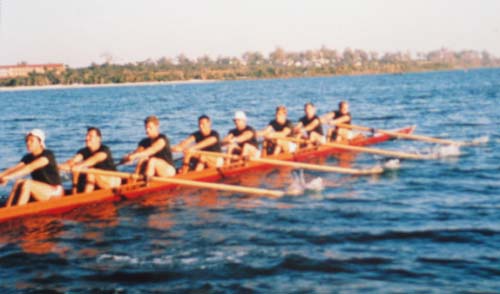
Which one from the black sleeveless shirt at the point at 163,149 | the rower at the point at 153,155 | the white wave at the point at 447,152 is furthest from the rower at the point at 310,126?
the rower at the point at 153,155

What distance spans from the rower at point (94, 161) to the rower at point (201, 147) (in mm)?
2100

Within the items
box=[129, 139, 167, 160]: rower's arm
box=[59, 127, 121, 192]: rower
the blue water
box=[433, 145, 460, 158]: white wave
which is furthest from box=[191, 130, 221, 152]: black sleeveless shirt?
box=[433, 145, 460, 158]: white wave

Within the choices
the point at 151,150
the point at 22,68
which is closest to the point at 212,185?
the point at 151,150

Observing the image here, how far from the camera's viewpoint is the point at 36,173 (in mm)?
10859

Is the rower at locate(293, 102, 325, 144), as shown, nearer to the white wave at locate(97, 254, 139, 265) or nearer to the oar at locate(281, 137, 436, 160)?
the oar at locate(281, 137, 436, 160)

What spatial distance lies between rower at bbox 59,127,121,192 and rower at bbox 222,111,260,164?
12.6ft

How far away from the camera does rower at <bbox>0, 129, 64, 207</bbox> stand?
1048 cm

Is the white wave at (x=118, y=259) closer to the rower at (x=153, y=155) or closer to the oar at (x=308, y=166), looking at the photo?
the rower at (x=153, y=155)

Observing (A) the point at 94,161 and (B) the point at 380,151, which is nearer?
(A) the point at 94,161

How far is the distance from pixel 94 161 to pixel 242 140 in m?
4.84

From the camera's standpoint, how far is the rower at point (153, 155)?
40.7ft

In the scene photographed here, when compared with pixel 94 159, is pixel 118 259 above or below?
below

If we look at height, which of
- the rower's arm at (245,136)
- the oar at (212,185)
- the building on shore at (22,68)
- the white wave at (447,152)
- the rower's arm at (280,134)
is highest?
the building on shore at (22,68)

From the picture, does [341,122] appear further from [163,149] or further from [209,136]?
[163,149]
